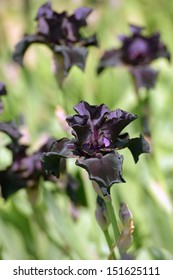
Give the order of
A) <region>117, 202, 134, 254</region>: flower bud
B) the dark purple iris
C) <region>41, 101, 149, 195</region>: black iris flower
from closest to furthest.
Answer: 1. <region>41, 101, 149, 195</region>: black iris flower
2. <region>117, 202, 134, 254</region>: flower bud
3. the dark purple iris

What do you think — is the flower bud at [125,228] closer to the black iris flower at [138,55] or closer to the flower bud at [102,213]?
the flower bud at [102,213]

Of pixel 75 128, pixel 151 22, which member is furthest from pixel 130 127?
pixel 75 128

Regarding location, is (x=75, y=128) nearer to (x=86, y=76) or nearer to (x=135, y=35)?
(x=135, y=35)

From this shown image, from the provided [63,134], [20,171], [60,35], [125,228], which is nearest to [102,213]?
[125,228]

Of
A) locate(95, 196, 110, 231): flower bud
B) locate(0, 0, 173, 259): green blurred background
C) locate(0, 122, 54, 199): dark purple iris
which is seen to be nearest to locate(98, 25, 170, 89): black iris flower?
locate(0, 0, 173, 259): green blurred background

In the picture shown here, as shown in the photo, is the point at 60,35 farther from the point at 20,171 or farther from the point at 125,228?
the point at 125,228

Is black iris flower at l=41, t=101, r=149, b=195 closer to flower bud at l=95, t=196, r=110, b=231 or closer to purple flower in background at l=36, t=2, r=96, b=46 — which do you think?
flower bud at l=95, t=196, r=110, b=231
